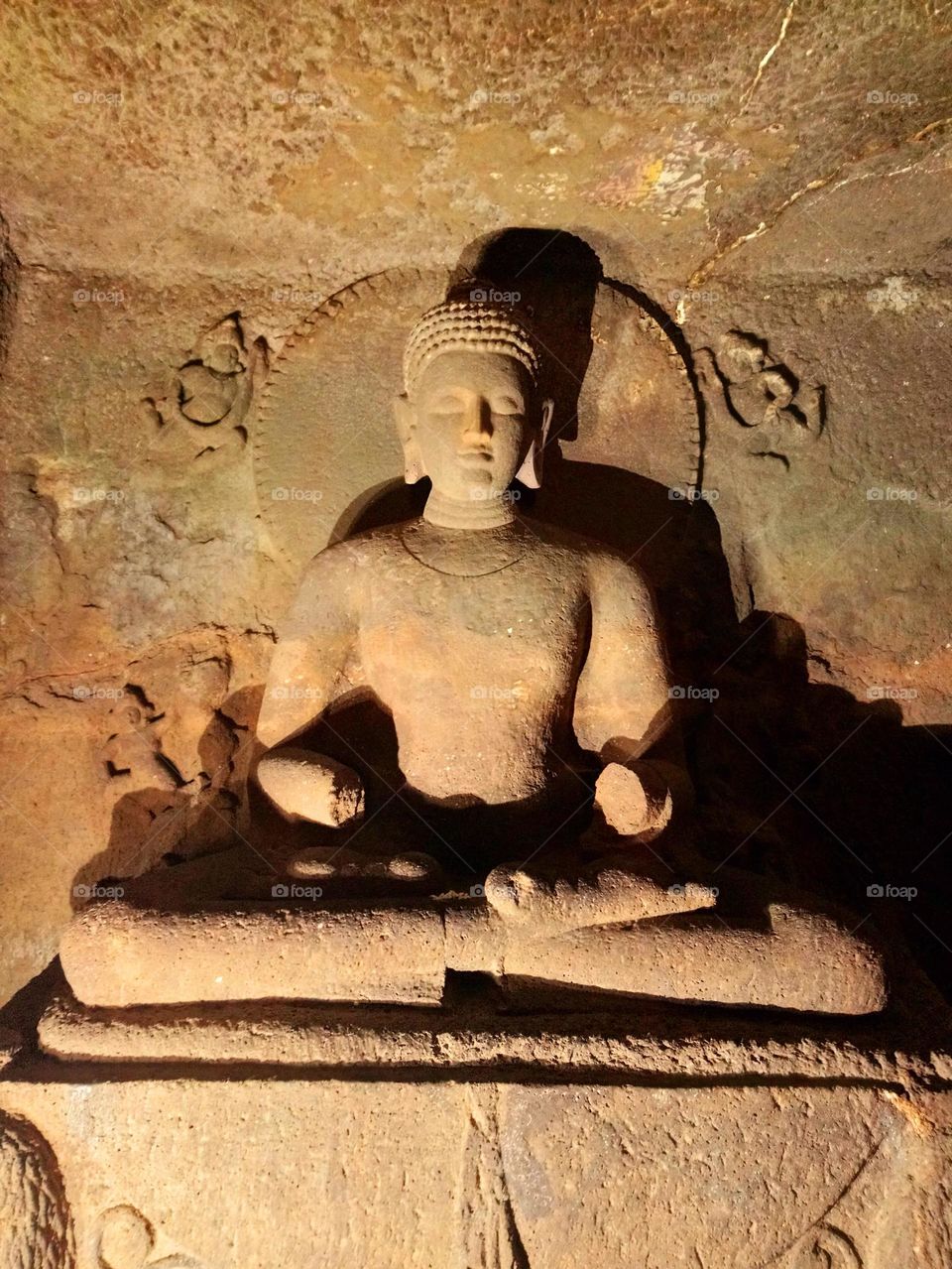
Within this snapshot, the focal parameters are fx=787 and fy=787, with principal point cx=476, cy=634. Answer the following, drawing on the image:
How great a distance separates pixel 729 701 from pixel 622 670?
0.73m

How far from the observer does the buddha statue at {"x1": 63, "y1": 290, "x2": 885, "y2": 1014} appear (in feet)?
6.98

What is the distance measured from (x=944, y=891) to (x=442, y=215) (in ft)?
11.0

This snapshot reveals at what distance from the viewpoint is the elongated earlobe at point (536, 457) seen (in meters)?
2.92

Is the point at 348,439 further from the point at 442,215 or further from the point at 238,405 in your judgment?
the point at 442,215
